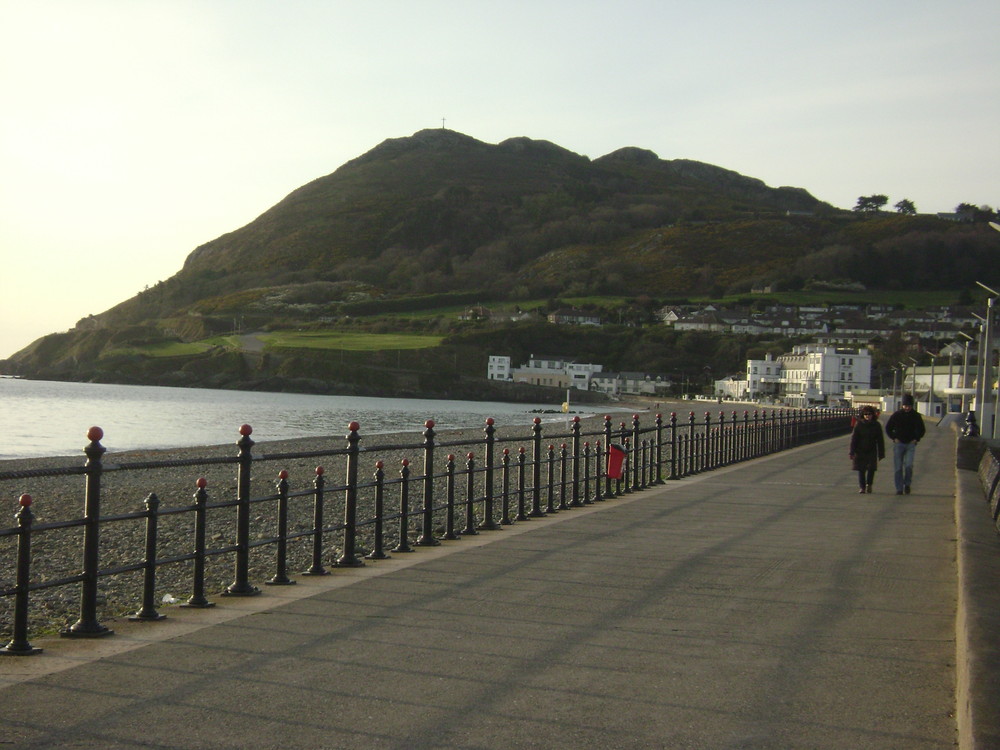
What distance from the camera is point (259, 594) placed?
323 inches

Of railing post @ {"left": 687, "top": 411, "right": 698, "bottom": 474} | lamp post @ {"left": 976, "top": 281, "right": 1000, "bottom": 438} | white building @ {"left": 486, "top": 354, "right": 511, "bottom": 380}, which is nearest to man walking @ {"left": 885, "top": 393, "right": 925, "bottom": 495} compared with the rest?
railing post @ {"left": 687, "top": 411, "right": 698, "bottom": 474}

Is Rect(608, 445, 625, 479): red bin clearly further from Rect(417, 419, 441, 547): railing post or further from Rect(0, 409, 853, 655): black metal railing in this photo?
Rect(417, 419, 441, 547): railing post

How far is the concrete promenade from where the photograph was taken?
4.87 m

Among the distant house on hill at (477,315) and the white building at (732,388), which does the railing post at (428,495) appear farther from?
the distant house on hill at (477,315)

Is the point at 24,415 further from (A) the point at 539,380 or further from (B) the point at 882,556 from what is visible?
(A) the point at 539,380

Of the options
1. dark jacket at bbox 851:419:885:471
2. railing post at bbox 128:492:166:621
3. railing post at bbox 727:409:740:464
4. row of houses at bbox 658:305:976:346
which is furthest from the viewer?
row of houses at bbox 658:305:976:346

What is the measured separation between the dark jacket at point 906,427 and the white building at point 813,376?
123655 mm

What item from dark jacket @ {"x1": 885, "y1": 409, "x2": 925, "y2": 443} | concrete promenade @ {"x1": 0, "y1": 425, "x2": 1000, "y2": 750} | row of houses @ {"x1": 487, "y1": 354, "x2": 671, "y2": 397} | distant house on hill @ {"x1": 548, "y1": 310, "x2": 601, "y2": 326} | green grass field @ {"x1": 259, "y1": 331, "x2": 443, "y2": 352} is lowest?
concrete promenade @ {"x1": 0, "y1": 425, "x2": 1000, "y2": 750}

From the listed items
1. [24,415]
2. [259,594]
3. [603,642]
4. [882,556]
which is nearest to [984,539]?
[882,556]

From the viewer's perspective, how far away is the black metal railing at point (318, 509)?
6645mm

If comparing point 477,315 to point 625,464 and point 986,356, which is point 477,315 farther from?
point 625,464

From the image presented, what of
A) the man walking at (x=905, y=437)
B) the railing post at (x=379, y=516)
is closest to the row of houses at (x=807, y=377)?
the man walking at (x=905, y=437)

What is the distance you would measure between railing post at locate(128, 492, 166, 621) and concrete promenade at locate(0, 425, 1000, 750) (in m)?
0.18

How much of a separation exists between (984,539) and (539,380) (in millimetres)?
162050
